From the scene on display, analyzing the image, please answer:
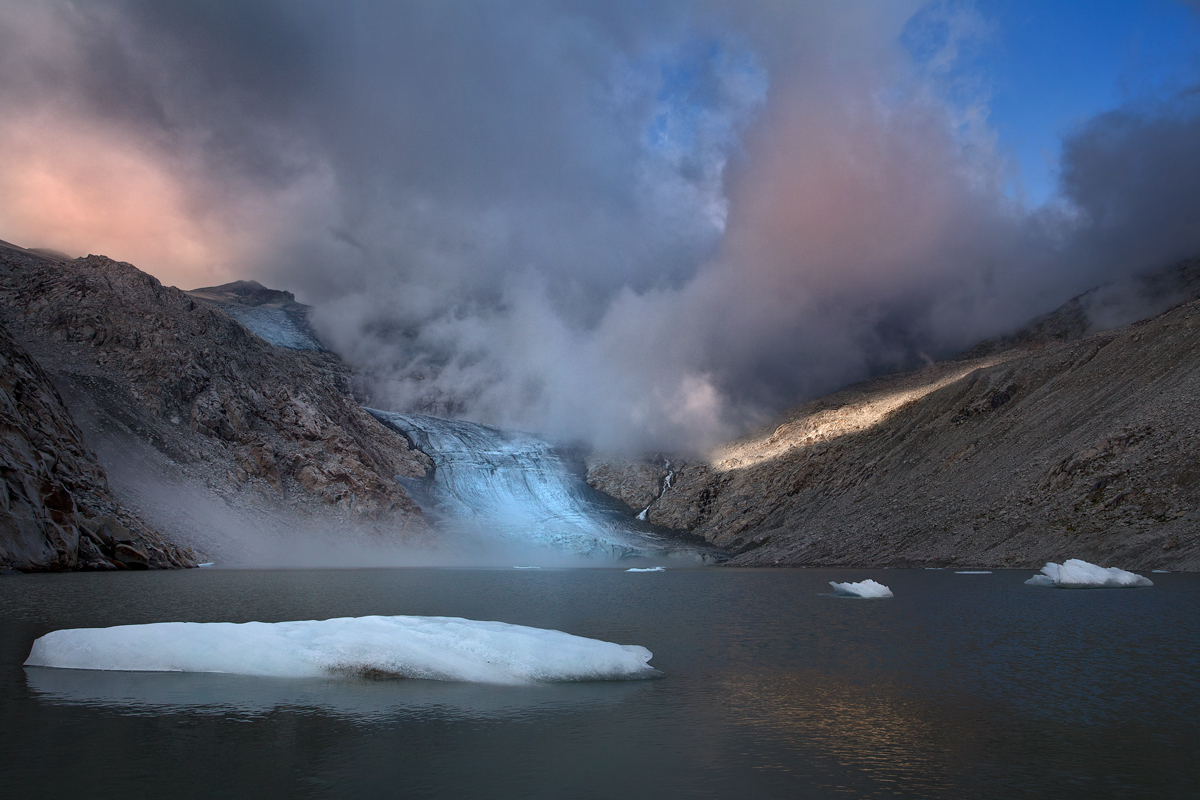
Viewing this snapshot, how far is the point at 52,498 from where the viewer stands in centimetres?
4766

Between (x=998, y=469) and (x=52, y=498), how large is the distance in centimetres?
7804

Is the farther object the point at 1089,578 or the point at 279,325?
the point at 279,325

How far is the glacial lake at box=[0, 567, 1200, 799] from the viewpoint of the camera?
28.8 feet

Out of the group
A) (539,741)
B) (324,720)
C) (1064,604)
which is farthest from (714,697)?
(1064,604)

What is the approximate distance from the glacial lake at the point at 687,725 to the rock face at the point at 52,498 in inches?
1103

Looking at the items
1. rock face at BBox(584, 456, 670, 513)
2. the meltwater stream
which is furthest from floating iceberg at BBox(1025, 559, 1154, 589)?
rock face at BBox(584, 456, 670, 513)

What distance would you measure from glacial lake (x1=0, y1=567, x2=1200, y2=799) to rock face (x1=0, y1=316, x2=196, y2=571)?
28.0 m

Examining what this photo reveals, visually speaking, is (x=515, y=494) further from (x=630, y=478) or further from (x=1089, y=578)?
(x=1089, y=578)

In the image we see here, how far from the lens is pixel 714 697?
13.6m

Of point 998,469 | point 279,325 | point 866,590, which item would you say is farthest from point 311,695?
point 279,325

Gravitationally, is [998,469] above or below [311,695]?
above

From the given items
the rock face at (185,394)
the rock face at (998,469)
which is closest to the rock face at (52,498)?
the rock face at (185,394)

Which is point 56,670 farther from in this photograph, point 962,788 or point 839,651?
point 839,651

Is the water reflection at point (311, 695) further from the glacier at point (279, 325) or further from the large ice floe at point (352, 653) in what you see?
the glacier at point (279, 325)
